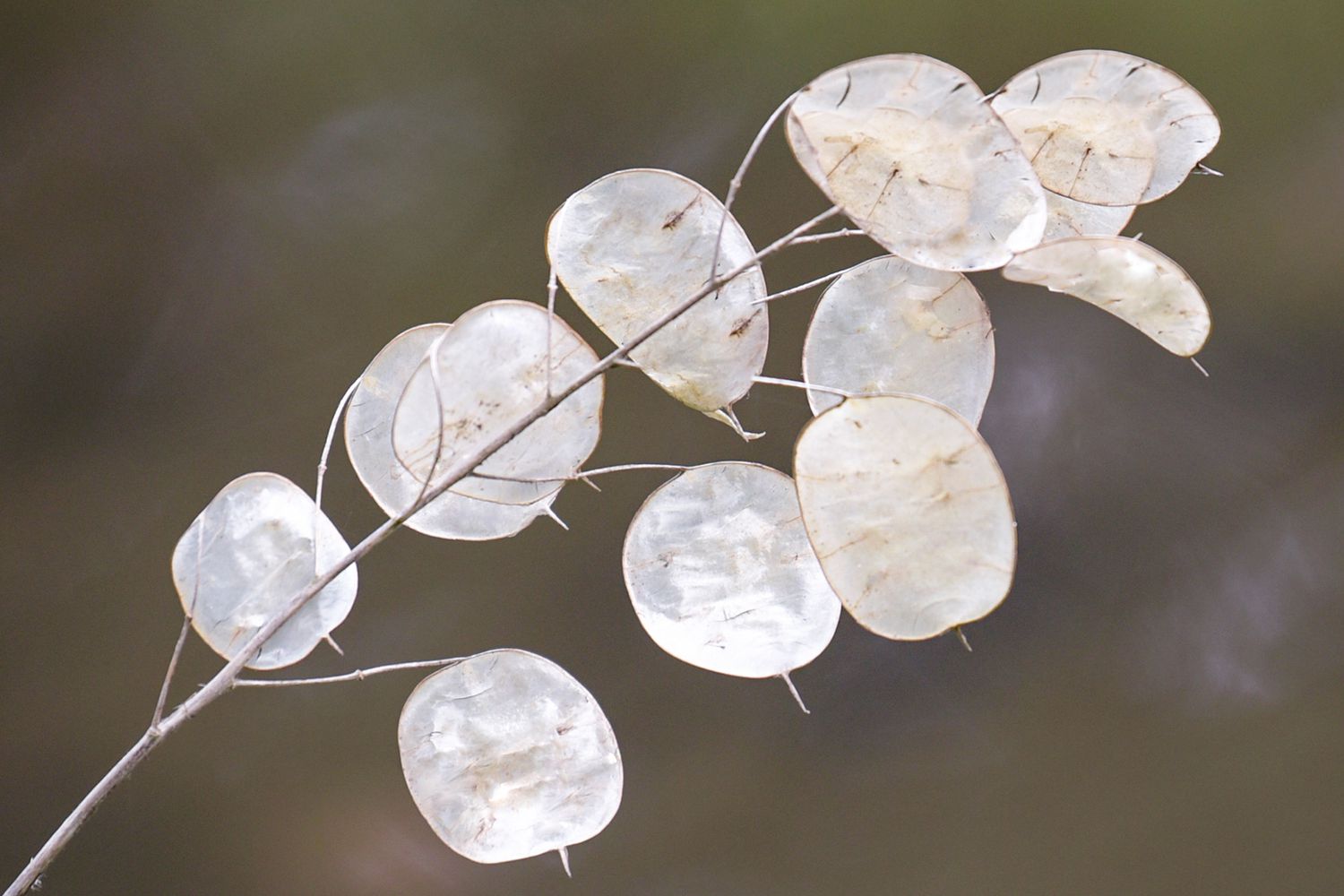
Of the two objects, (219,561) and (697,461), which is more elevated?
(219,561)

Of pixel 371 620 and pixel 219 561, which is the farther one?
pixel 371 620

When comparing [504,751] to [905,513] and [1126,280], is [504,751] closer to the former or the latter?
[905,513]

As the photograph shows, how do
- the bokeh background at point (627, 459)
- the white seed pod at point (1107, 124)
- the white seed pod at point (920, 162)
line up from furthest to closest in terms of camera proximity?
the bokeh background at point (627, 459) → the white seed pod at point (1107, 124) → the white seed pod at point (920, 162)

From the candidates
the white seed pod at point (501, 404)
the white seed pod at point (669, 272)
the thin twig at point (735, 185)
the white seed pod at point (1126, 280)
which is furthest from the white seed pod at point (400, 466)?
the white seed pod at point (1126, 280)

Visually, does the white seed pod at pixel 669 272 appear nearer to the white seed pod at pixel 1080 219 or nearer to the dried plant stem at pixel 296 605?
the dried plant stem at pixel 296 605

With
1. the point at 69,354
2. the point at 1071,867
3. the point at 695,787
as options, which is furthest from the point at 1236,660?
the point at 69,354

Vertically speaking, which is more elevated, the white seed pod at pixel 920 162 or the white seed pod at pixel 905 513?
the white seed pod at pixel 920 162

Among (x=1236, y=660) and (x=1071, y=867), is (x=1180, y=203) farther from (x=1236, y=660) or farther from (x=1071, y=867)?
(x=1071, y=867)
